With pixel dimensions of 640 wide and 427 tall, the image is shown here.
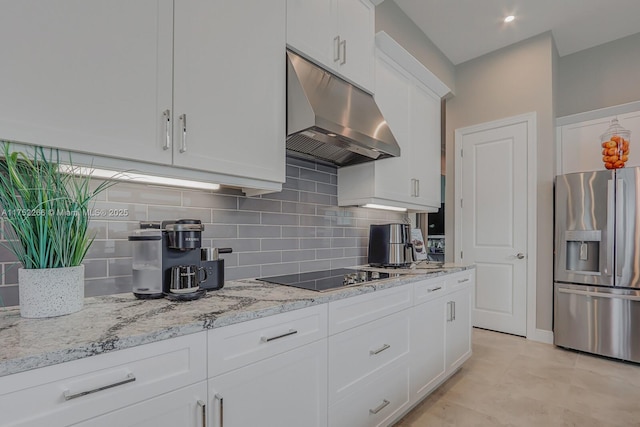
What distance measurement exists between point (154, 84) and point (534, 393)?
9.67 feet

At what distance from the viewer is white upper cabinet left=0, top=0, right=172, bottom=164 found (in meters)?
0.89

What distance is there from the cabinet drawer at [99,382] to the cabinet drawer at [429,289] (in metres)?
1.38

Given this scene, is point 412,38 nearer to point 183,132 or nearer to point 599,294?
point 183,132

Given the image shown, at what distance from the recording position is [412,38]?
3.19 meters

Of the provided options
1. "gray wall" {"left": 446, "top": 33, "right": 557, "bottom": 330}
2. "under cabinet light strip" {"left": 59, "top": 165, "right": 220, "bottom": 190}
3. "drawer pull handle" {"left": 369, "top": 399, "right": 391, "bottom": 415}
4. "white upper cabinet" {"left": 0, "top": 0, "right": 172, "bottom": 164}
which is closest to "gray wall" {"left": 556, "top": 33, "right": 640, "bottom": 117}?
"gray wall" {"left": 446, "top": 33, "right": 557, "bottom": 330}

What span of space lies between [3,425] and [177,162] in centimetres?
84

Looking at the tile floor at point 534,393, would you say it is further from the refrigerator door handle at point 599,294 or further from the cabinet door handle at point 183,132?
the cabinet door handle at point 183,132

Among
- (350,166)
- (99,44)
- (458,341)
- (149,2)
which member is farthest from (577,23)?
(99,44)

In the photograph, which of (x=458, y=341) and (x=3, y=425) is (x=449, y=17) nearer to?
(x=458, y=341)

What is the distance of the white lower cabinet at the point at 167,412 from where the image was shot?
787 millimetres

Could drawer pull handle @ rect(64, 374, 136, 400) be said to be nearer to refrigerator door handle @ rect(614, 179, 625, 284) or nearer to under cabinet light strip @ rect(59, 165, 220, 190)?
under cabinet light strip @ rect(59, 165, 220, 190)

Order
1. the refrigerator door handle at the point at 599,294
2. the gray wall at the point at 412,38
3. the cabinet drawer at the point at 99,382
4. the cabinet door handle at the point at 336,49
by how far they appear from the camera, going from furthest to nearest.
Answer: the gray wall at the point at 412,38
the refrigerator door handle at the point at 599,294
the cabinet door handle at the point at 336,49
the cabinet drawer at the point at 99,382

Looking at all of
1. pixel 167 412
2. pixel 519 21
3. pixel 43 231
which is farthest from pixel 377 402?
pixel 519 21

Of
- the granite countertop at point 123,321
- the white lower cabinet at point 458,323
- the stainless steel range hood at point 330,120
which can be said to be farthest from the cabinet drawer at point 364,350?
the stainless steel range hood at point 330,120
